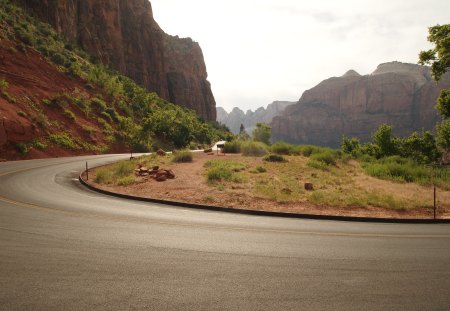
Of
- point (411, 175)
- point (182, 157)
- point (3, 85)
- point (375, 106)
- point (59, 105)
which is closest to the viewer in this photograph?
point (411, 175)

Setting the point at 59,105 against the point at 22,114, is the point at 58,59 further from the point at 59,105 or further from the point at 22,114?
the point at 22,114

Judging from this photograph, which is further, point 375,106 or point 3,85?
point 375,106

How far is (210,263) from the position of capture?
5680 millimetres

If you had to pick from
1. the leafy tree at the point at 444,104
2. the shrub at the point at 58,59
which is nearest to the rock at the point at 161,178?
the leafy tree at the point at 444,104

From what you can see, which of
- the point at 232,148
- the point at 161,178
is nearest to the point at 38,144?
the point at 161,178

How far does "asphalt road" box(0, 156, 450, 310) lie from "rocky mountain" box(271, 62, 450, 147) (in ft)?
563

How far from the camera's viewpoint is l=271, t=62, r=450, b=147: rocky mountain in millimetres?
161875

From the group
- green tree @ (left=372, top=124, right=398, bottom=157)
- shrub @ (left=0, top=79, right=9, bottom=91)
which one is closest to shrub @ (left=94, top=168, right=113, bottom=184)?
shrub @ (left=0, top=79, right=9, bottom=91)

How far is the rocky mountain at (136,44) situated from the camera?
6738 cm

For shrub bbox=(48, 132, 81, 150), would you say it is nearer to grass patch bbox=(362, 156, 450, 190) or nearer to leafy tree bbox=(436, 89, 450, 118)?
grass patch bbox=(362, 156, 450, 190)

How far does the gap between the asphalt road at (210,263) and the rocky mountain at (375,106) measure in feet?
563

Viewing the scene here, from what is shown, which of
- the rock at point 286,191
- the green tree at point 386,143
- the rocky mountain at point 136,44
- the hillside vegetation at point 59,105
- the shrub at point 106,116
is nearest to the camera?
the rock at point 286,191

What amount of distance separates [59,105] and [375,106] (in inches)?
6696

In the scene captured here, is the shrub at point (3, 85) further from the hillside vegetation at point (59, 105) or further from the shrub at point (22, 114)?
the shrub at point (22, 114)
